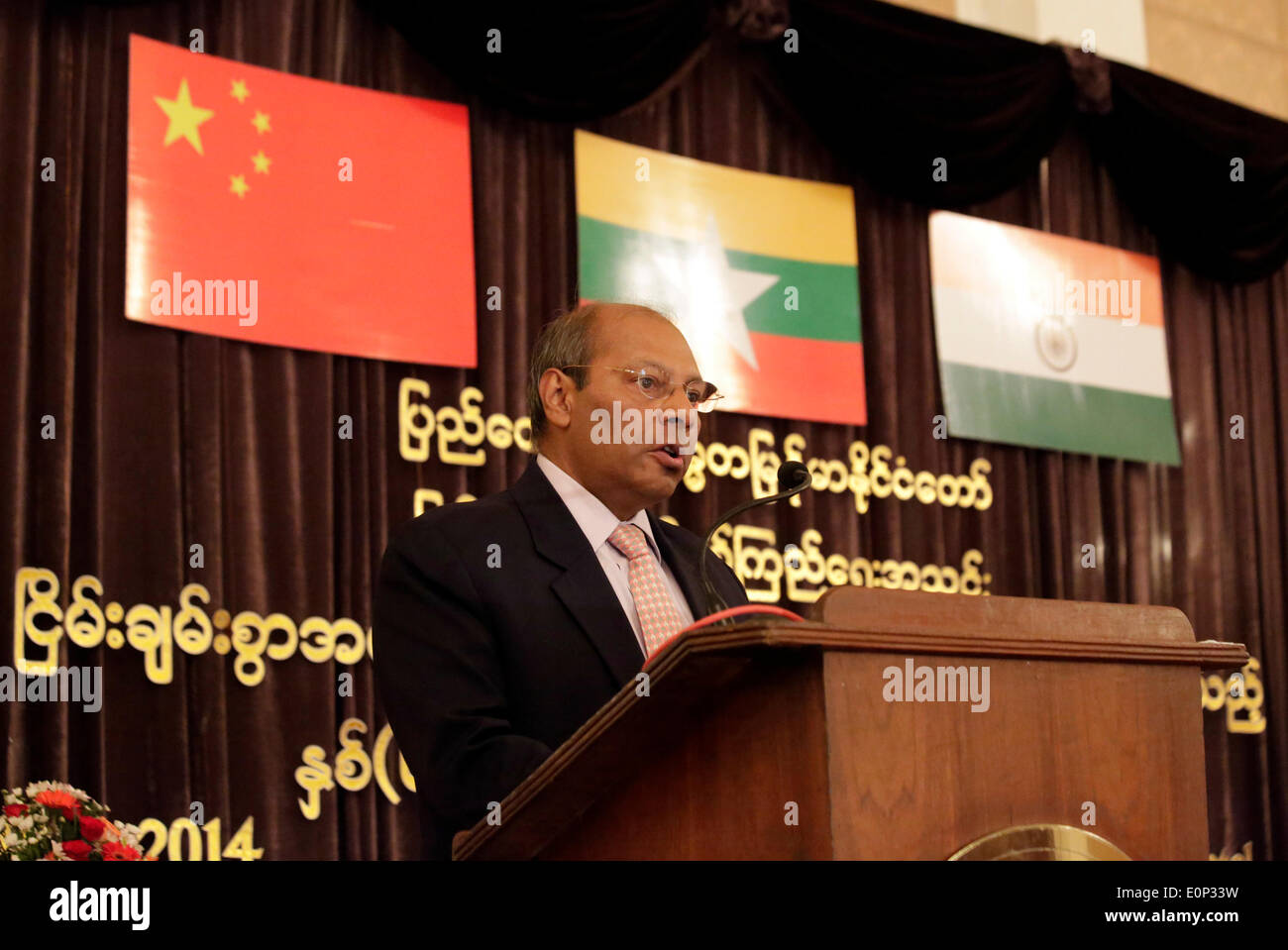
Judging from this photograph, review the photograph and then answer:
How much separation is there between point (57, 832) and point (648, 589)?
1357 millimetres

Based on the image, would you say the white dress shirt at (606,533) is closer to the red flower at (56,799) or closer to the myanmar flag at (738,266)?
the red flower at (56,799)

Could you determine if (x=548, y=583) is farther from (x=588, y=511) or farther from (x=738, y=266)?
(x=738, y=266)

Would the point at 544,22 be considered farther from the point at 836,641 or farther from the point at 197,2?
the point at 836,641

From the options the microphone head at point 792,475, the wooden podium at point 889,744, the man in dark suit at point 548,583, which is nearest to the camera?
the wooden podium at point 889,744

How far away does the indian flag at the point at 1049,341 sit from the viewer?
5617 millimetres

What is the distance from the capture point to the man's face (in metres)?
2.36

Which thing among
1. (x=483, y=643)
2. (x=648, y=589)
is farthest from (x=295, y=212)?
(x=483, y=643)

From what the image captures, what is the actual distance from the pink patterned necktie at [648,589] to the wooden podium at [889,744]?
493mm

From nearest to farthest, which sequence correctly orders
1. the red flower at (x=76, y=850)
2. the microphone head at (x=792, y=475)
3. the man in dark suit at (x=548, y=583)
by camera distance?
the microphone head at (x=792, y=475) < the man in dark suit at (x=548, y=583) < the red flower at (x=76, y=850)

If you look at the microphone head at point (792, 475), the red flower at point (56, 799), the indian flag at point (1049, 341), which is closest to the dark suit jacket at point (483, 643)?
the microphone head at point (792, 475)

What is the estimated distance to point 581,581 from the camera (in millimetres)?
2215

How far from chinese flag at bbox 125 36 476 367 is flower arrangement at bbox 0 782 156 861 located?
4.71 ft
